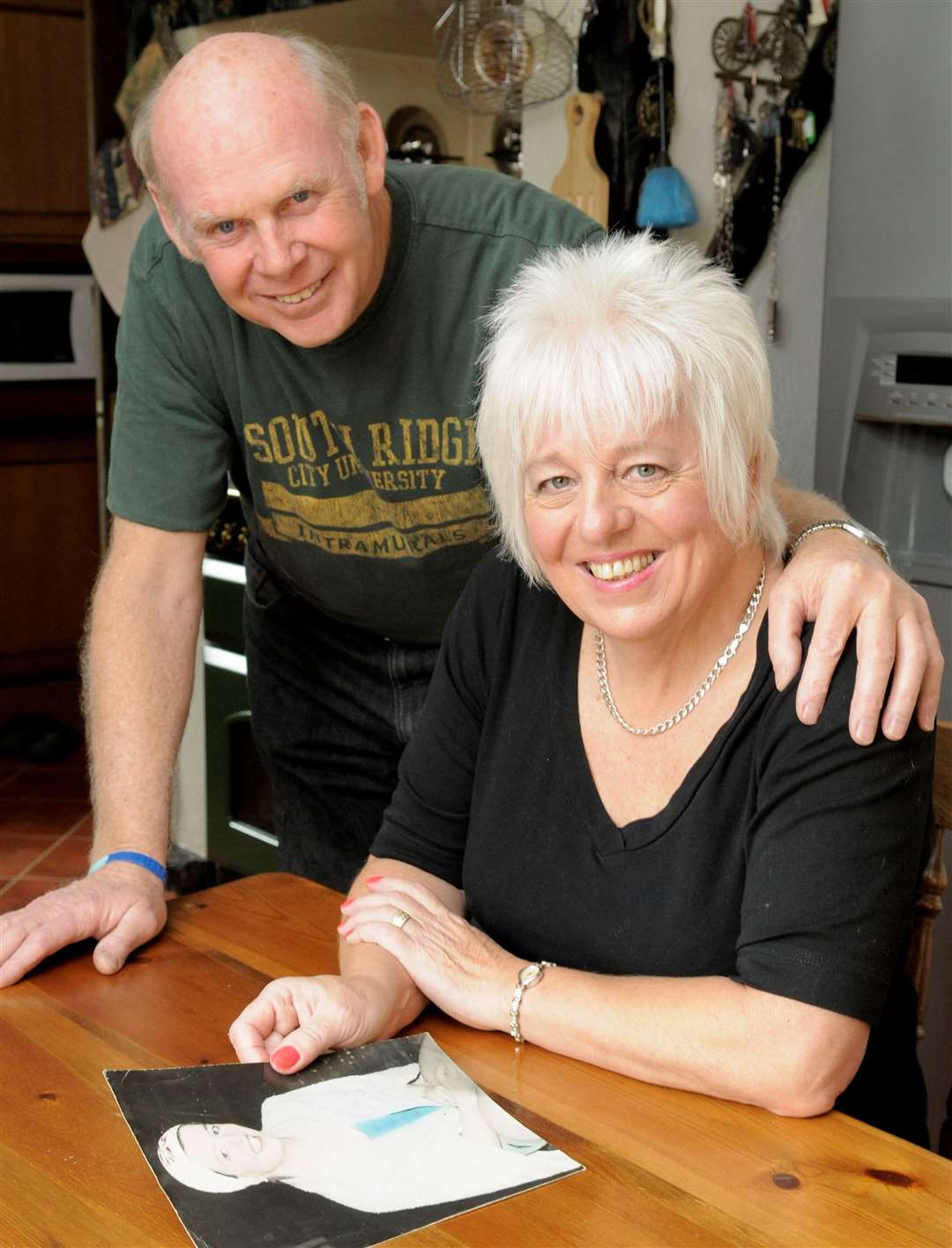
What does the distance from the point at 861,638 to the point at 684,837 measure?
247 millimetres

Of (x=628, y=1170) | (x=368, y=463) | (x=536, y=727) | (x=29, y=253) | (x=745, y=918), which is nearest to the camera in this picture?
(x=628, y=1170)

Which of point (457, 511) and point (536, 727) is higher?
point (457, 511)

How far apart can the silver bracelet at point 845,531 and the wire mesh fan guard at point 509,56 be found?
1.70 m

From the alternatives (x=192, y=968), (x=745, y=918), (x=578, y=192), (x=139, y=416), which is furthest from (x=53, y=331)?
(x=745, y=918)

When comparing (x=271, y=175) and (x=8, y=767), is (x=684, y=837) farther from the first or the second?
(x=8, y=767)

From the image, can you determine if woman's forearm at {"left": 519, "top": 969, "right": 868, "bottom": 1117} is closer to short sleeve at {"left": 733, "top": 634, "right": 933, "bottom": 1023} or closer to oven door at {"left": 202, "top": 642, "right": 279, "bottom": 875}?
short sleeve at {"left": 733, "top": 634, "right": 933, "bottom": 1023}

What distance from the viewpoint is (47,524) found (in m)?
5.32

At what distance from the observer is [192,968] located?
4.77 feet

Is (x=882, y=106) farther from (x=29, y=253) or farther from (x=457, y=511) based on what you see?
(x=29, y=253)

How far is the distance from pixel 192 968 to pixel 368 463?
0.71 m

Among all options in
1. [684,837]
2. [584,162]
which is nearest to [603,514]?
[684,837]

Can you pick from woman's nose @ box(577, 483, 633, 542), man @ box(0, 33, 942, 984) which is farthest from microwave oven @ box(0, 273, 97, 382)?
woman's nose @ box(577, 483, 633, 542)

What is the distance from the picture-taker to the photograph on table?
1020 millimetres

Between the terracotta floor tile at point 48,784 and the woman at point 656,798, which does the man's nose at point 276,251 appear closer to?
the woman at point 656,798
